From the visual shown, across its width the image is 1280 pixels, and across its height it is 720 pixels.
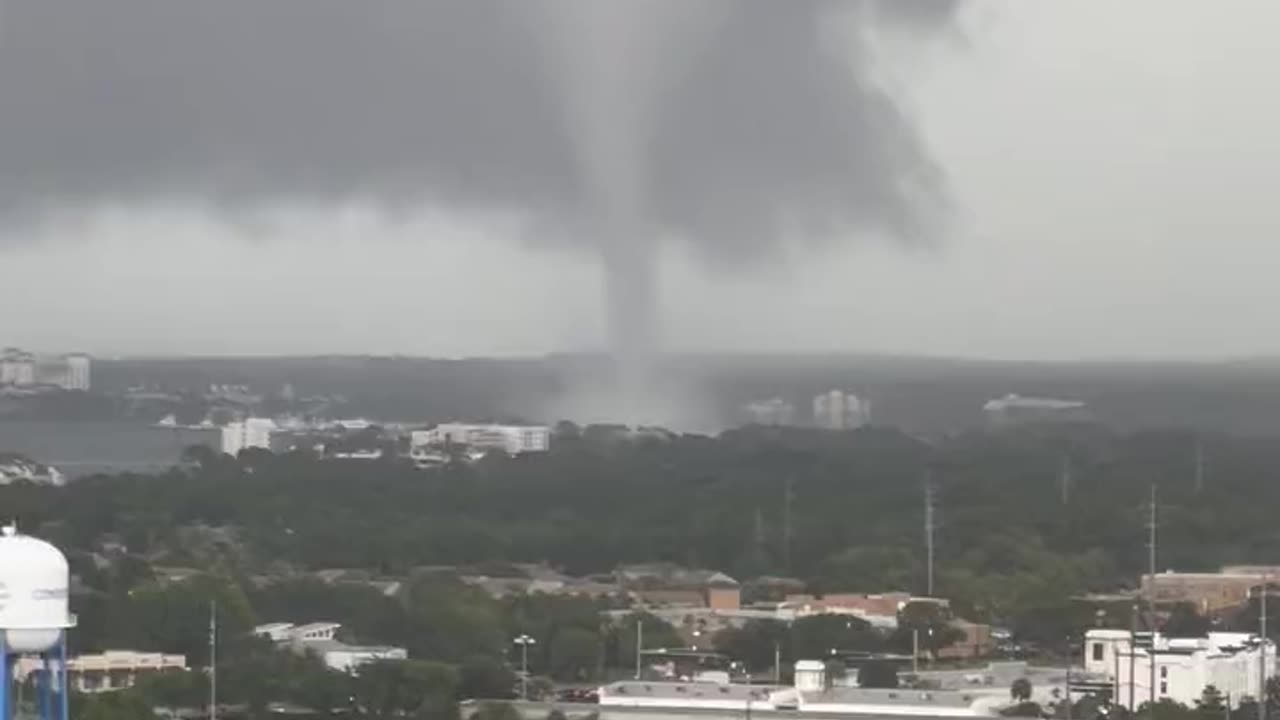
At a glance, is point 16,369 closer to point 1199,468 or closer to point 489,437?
point 489,437

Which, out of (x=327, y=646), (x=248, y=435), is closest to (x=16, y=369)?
(x=248, y=435)

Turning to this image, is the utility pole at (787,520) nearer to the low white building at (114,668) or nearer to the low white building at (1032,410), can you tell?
the low white building at (114,668)

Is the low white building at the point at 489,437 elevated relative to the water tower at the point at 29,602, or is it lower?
elevated

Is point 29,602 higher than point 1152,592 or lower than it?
higher

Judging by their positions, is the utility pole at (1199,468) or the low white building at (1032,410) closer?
the utility pole at (1199,468)

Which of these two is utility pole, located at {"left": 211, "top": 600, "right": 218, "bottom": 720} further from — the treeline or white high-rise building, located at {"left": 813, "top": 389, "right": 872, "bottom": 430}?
white high-rise building, located at {"left": 813, "top": 389, "right": 872, "bottom": 430}

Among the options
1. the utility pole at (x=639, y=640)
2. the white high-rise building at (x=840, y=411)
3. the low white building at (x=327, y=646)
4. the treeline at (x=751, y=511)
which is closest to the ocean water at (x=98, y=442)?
the white high-rise building at (x=840, y=411)

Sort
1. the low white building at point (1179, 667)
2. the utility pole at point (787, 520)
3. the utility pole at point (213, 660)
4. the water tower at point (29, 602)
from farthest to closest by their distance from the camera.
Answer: the utility pole at point (787, 520) → the low white building at point (1179, 667) → the utility pole at point (213, 660) → the water tower at point (29, 602)
